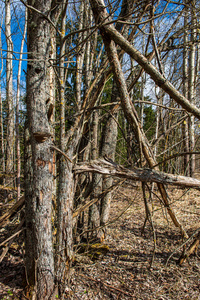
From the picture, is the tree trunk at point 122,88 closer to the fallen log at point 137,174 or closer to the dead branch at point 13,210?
the fallen log at point 137,174

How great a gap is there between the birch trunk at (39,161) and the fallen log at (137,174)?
63 centimetres

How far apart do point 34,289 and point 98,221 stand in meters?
2.02

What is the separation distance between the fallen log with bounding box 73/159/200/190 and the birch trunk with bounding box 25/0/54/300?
63 cm

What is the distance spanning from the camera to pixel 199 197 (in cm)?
679

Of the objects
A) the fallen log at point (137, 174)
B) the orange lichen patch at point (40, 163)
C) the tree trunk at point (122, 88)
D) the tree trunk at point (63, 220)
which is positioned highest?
the tree trunk at point (122, 88)

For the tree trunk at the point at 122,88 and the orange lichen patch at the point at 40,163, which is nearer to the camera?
the orange lichen patch at the point at 40,163

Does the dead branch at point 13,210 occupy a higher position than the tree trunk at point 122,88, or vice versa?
the tree trunk at point 122,88

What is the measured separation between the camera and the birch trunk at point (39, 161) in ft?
7.88

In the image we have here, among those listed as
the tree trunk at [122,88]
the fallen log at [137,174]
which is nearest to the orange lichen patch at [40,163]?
the fallen log at [137,174]

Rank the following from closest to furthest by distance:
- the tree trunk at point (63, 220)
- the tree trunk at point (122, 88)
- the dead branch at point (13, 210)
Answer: the tree trunk at point (122, 88), the tree trunk at point (63, 220), the dead branch at point (13, 210)

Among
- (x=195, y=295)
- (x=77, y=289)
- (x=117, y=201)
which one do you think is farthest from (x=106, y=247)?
(x=117, y=201)

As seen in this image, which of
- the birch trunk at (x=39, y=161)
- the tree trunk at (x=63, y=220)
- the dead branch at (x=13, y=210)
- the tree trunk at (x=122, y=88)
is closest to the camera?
the birch trunk at (x=39, y=161)

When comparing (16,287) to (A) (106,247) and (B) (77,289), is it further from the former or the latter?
(A) (106,247)

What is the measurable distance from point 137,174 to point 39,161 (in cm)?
129
